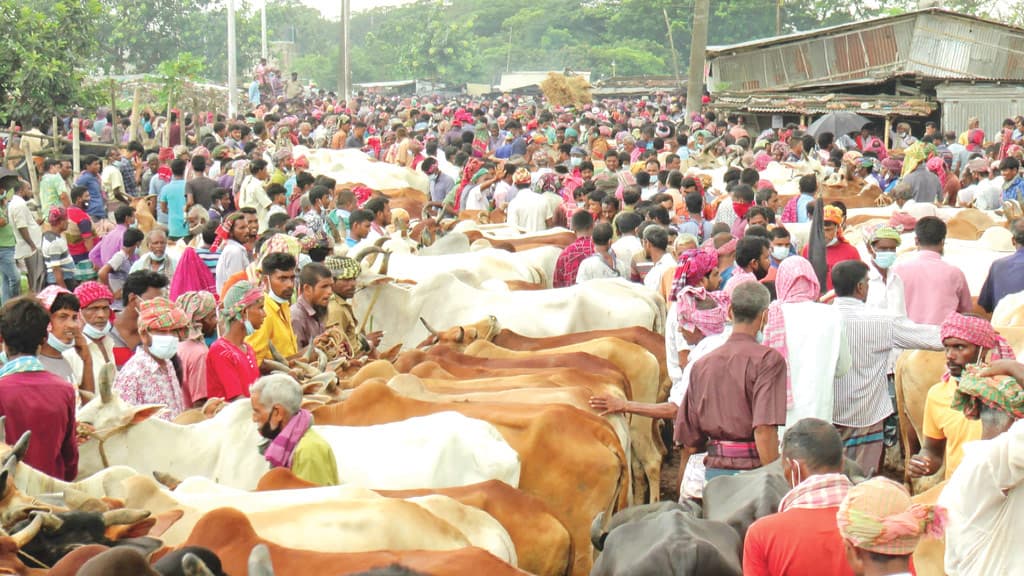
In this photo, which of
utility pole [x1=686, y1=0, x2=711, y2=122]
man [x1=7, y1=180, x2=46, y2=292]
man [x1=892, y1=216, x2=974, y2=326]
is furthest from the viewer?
utility pole [x1=686, y1=0, x2=711, y2=122]

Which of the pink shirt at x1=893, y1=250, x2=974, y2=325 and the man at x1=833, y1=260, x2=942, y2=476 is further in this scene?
the pink shirt at x1=893, y1=250, x2=974, y2=325

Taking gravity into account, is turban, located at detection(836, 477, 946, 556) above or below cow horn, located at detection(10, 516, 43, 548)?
above

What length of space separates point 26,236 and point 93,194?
7.06 feet

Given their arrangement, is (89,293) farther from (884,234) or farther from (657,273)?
(884,234)

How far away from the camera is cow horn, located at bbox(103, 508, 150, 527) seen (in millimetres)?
4664

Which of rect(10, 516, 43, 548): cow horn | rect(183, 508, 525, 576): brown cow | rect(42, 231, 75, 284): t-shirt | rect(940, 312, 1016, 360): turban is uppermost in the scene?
rect(940, 312, 1016, 360): turban

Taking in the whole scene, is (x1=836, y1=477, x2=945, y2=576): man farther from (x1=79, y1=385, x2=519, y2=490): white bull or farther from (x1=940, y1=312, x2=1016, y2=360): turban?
(x1=79, y1=385, x2=519, y2=490): white bull

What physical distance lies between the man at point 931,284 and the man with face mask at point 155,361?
4634mm

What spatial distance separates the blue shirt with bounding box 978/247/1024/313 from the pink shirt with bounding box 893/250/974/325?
741 mm

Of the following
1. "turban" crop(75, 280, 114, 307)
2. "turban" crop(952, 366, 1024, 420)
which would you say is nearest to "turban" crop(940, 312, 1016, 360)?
"turban" crop(952, 366, 1024, 420)

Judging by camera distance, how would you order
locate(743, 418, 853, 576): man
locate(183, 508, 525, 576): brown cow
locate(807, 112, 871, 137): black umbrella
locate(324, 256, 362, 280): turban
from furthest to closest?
locate(807, 112, 871, 137): black umbrella
locate(324, 256, 362, 280): turban
locate(183, 508, 525, 576): brown cow
locate(743, 418, 853, 576): man

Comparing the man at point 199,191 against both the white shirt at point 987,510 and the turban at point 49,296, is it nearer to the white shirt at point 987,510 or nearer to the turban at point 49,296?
the turban at point 49,296

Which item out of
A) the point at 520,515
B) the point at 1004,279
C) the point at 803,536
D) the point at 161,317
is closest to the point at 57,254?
the point at 161,317

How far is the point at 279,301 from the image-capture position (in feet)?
25.4
